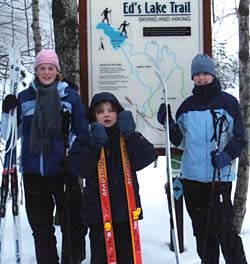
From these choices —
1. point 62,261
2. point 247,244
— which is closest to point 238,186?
point 247,244

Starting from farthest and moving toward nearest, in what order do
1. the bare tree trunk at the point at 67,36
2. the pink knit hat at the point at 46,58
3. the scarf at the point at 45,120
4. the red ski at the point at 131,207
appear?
the bare tree trunk at the point at 67,36 < the pink knit hat at the point at 46,58 < the scarf at the point at 45,120 < the red ski at the point at 131,207

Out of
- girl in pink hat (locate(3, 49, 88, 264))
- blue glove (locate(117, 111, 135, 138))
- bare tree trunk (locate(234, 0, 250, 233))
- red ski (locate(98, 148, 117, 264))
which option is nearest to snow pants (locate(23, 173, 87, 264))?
girl in pink hat (locate(3, 49, 88, 264))

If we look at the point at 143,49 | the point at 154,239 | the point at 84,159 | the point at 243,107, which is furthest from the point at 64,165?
the point at 243,107

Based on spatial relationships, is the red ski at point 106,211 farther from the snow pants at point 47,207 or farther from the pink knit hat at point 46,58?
the pink knit hat at point 46,58

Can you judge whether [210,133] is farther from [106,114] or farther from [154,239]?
[154,239]

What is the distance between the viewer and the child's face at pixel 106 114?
3.61 m

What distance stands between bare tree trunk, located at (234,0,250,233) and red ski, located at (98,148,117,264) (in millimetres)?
2439

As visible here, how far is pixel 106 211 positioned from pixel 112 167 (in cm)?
30

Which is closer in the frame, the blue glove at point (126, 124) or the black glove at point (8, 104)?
the blue glove at point (126, 124)

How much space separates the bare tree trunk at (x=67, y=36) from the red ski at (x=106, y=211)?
1564mm

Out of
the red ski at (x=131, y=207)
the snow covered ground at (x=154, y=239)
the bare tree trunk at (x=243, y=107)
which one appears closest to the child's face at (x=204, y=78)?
the red ski at (x=131, y=207)

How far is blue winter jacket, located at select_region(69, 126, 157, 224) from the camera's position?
3494mm

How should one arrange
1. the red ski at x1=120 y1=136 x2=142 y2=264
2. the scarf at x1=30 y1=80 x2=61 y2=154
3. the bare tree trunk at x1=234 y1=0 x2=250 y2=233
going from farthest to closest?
the bare tree trunk at x1=234 y1=0 x2=250 y2=233, the scarf at x1=30 y1=80 x2=61 y2=154, the red ski at x1=120 y1=136 x2=142 y2=264

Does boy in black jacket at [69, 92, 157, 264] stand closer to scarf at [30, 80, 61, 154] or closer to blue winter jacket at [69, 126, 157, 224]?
blue winter jacket at [69, 126, 157, 224]
